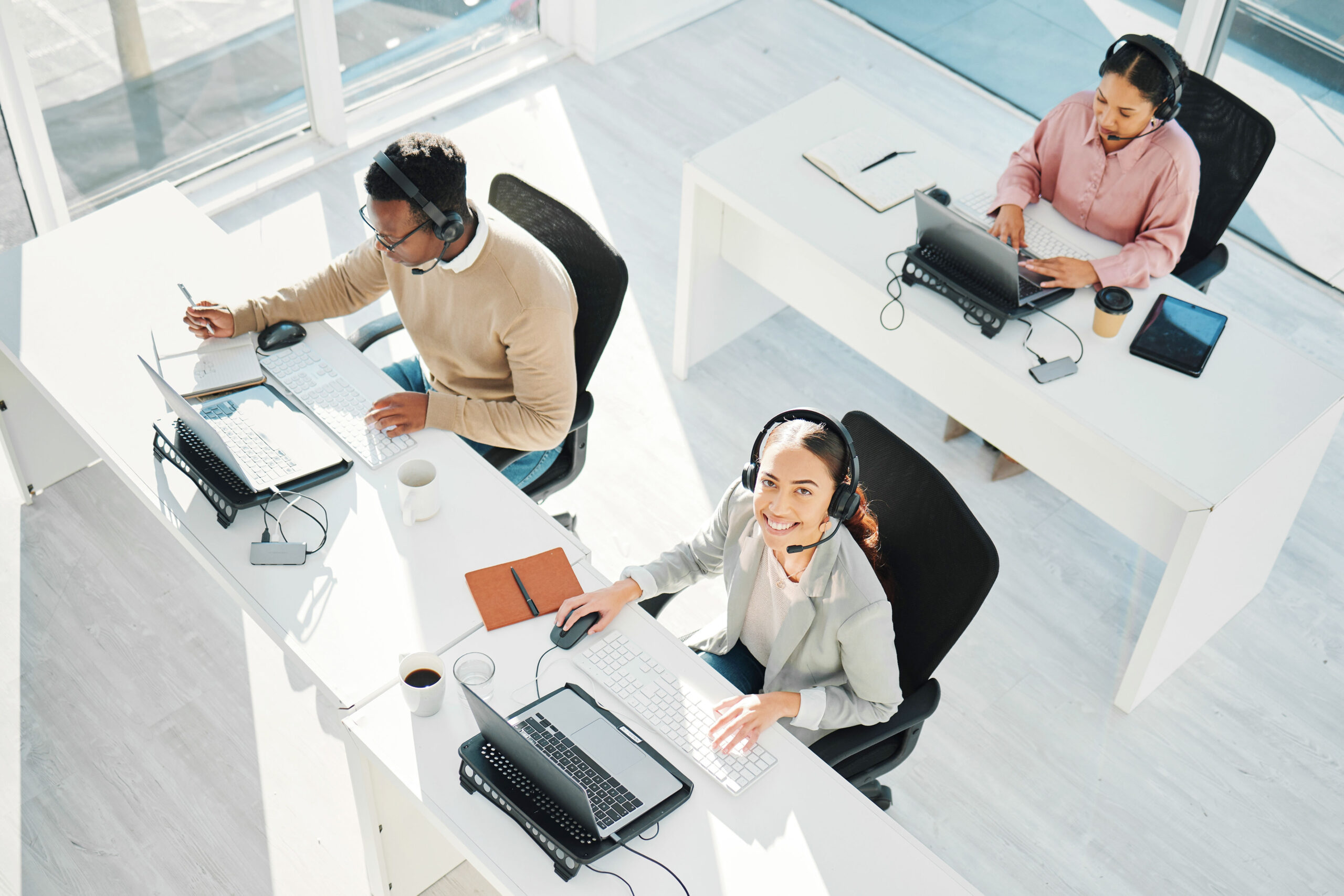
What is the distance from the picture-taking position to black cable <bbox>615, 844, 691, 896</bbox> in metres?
1.94

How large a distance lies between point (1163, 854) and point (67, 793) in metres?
2.53

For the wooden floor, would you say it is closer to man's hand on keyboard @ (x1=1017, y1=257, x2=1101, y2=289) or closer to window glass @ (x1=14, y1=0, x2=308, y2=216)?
window glass @ (x1=14, y1=0, x2=308, y2=216)

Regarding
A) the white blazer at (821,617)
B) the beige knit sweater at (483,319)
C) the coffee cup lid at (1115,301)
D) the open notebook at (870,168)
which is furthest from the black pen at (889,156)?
the white blazer at (821,617)

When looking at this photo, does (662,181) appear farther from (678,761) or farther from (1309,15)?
(678,761)

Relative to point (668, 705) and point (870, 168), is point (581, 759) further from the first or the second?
point (870, 168)

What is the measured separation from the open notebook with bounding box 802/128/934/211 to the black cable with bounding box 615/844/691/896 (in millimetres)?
1946

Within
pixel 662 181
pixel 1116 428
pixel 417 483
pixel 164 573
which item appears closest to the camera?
pixel 417 483

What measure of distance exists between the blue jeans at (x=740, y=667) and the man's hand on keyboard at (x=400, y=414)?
78cm

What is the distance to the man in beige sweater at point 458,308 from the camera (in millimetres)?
2389

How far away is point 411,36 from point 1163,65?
2982 millimetres

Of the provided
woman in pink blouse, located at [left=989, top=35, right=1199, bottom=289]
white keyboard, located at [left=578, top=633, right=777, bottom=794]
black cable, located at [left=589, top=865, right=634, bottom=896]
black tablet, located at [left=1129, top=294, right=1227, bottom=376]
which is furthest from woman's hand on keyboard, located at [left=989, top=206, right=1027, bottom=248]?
black cable, located at [left=589, top=865, right=634, bottom=896]

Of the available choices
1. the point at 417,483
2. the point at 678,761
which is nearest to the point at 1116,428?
the point at 678,761

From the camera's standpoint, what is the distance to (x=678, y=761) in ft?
6.95

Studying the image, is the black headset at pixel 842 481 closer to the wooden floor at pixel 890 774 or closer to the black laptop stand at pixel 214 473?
the black laptop stand at pixel 214 473
